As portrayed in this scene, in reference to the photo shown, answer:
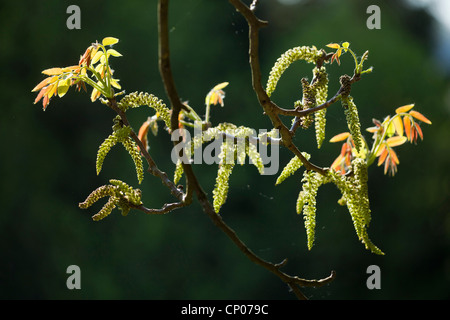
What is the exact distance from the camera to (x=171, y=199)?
13.7 feet

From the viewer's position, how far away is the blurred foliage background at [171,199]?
4184 mm

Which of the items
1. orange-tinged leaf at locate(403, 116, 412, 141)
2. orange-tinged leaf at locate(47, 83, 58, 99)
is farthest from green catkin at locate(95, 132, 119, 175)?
orange-tinged leaf at locate(403, 116, 412, 141)

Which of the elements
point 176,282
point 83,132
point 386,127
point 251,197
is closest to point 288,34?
point 251,197

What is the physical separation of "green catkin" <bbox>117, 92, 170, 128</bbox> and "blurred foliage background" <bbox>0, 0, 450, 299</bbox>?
3.42m

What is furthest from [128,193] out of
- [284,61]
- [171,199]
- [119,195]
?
[171,199]

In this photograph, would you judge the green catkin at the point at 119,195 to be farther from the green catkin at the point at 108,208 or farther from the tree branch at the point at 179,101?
the tree branch at the point at 179,101

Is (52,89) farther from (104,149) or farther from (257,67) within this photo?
(257,67)

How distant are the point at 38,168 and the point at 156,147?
93 centimetres

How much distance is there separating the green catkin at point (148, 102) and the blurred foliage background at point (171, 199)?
3423 mm

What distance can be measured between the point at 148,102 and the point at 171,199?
11.5ft

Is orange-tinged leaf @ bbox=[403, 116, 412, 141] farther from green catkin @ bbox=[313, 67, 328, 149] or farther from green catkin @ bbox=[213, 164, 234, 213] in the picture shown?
green catkin @ bbox=[213, 164, 234, 213]

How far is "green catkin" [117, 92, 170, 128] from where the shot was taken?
26.3 inches

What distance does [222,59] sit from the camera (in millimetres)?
4578

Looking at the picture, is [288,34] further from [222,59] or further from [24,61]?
[24,61]
